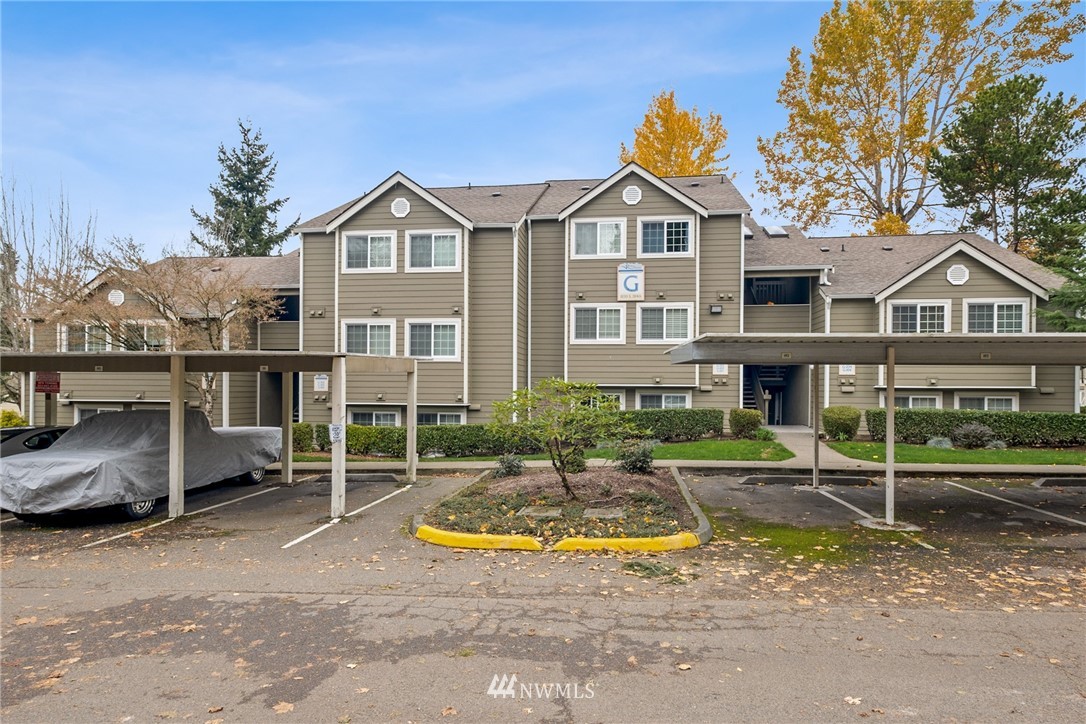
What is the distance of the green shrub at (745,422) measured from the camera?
752 inches

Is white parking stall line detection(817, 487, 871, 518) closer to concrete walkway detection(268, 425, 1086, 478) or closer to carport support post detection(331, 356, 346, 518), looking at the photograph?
concrete walkway detection(268, 425, 1086, 478)

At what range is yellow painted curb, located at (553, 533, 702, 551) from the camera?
841 cm

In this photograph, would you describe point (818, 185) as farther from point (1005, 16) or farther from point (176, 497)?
point (176, 497)

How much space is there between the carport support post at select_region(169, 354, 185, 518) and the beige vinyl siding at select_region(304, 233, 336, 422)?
9943mm

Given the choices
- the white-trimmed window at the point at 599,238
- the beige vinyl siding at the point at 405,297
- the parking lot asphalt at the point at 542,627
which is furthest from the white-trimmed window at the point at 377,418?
the parking lot asphalt at the point at 542,627

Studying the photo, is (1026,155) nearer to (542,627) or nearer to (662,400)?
(662,400)

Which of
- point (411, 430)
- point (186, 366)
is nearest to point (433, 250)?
point (411, 430)

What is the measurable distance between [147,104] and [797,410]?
73.3ft

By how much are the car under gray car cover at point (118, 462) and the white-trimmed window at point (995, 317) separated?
68.2 ft

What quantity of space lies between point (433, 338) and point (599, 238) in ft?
20.9

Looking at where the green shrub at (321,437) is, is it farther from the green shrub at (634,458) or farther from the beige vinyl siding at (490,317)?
the green shrub at (634,458)

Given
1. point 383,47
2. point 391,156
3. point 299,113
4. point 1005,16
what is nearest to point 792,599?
point 383,47

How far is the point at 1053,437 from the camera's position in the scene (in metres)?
18.3

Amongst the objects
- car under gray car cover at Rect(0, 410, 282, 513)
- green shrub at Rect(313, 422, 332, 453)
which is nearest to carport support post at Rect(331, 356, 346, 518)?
car under gray car cover at Rect(0, 410, 282, 513)
